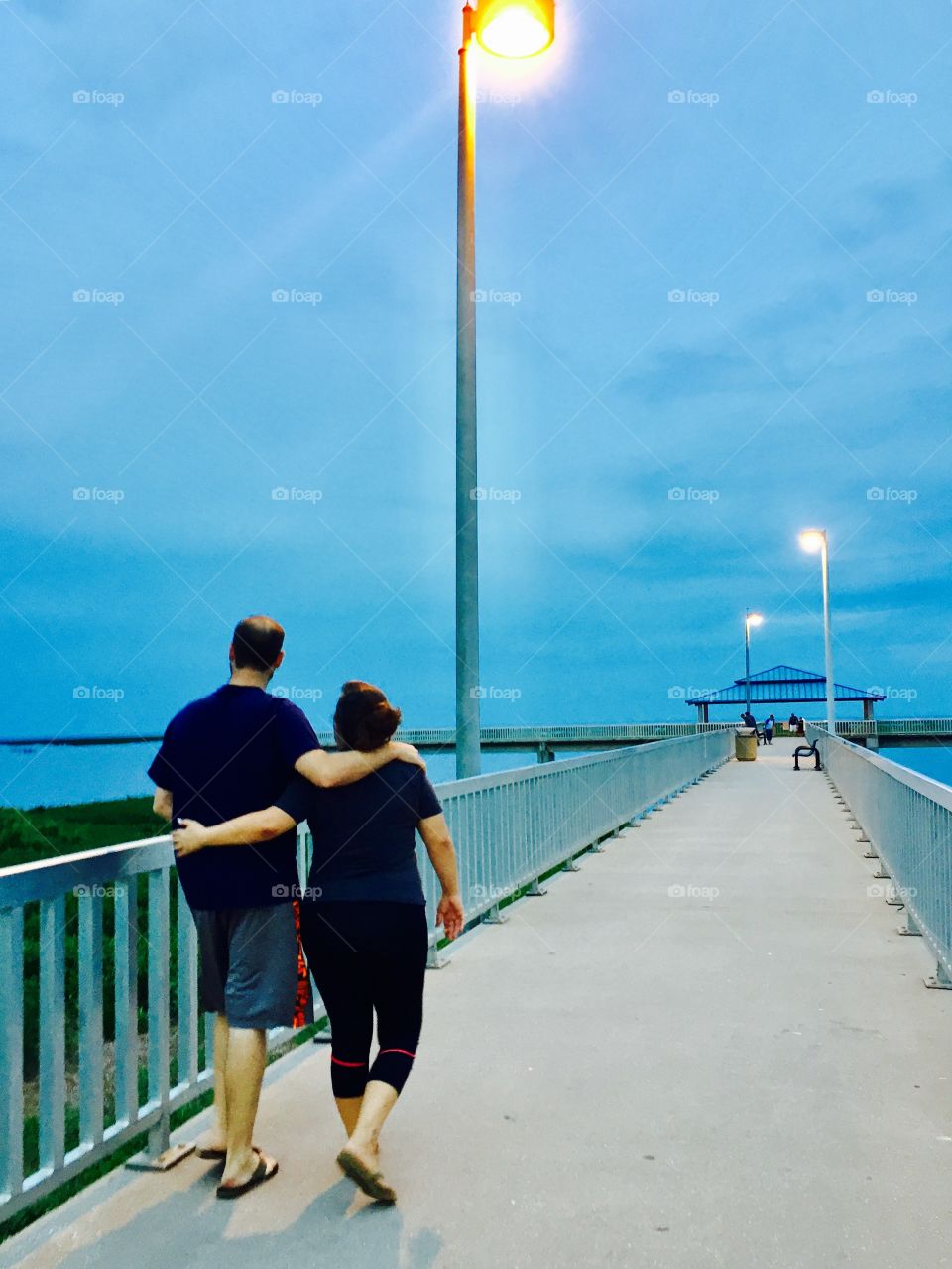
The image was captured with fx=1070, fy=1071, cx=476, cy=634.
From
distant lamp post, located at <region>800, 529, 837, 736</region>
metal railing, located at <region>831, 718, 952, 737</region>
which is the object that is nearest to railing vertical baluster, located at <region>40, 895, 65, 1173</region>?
distant lamp post, located at <region>800, 529, 837, 736</region>

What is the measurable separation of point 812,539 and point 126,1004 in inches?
1146

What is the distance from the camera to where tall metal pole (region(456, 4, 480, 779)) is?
842 cm

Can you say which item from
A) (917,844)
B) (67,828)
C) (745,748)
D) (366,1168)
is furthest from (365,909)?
(745,748)

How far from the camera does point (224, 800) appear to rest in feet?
11.8

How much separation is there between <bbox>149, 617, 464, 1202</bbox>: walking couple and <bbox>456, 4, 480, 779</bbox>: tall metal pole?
4583mm

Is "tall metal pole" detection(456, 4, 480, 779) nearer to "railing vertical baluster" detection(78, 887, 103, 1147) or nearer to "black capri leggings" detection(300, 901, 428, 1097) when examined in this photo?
"black capri leggings" detection(300, 901, 428, 1097)

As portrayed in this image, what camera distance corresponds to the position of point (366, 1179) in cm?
346

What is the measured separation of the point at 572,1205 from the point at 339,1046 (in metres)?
0.94

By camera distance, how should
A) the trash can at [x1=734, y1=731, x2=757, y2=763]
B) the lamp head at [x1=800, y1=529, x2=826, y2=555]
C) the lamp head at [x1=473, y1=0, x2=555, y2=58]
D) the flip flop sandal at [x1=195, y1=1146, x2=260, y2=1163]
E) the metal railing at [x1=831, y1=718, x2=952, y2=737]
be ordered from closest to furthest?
the flip flop sandal at [x1=195, y1=1146, x2=260, y2=1163] → the lamp head at [x1=473, y1=0, x2=555, y2=58] → the lamp head at [x1=800, y1=529, x2=826, y2=555] → the trash can at [x1=734, y1=731, x2=757, y2=763] → the metal railing at [x1=831, y1=718, x2=952, y2=737]

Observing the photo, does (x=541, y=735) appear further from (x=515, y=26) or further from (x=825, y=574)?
(x=515, y=26)

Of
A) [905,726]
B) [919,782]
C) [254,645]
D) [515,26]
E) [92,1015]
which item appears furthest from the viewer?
[905,726]

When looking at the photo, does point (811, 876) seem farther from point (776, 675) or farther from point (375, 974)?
point (776, 675)

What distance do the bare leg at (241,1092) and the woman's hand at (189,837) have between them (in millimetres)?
640

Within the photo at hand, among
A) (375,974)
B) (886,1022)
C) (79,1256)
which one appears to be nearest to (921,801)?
(886,1022)
